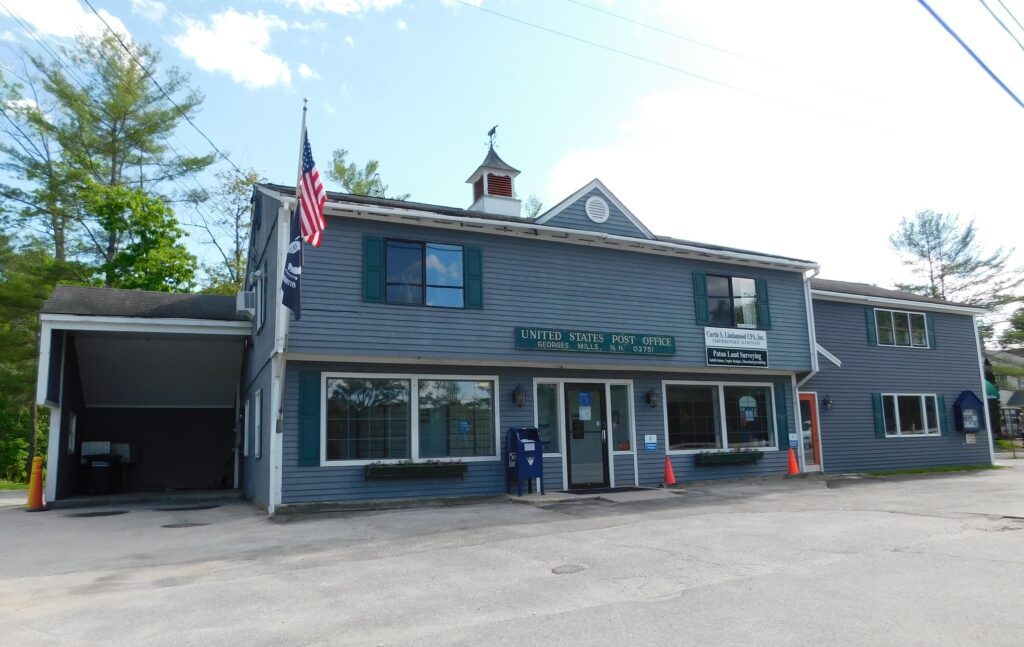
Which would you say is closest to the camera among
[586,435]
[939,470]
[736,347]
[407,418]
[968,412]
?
[407,418]

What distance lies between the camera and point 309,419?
40.0 feet

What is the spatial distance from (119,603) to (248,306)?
980cm

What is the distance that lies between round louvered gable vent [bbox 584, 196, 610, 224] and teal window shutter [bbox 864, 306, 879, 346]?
928 centimetres

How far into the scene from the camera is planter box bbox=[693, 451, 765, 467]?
1579 cm

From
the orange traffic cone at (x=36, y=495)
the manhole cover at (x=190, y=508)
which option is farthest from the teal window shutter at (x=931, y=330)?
the orange traffic cone at (x=36, y=495)

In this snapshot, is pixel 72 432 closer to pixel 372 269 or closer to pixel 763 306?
pixel 372 269

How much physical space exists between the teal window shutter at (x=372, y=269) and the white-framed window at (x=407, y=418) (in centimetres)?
149

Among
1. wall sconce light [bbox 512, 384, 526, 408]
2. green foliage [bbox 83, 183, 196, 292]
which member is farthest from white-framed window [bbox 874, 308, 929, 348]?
green foliage [bbox 83, 183, 196, 292]

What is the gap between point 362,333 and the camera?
12359 mm

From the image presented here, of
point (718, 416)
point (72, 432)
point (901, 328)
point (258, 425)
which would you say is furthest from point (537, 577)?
point (901, 328)

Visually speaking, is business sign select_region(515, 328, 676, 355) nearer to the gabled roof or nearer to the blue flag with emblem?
the blue flag with emblem

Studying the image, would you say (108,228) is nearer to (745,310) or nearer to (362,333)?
(362,333)

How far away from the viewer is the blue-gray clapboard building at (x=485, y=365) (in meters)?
12.5

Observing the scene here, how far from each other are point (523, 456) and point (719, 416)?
5590 millimetres
